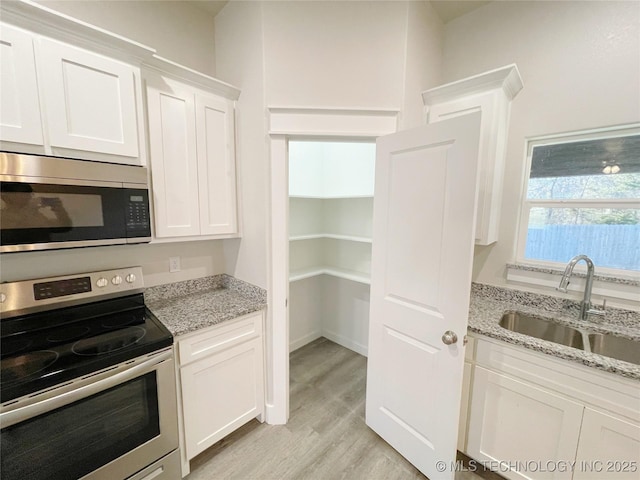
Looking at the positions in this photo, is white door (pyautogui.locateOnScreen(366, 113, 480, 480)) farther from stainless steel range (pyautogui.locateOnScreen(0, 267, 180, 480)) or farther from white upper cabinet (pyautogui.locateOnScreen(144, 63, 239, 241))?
stainless steel range (pyautogui.locateOnScreen(0, 267, 180, 480))

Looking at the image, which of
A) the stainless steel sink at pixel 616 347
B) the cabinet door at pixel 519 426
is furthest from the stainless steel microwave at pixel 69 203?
the stainless steel sink at pixel 616 347

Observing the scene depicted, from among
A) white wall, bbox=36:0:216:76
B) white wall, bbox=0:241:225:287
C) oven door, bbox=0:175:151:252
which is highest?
white wall, bbox=36:0:216:76

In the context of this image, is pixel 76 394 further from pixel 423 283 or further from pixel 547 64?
pixel 547 64

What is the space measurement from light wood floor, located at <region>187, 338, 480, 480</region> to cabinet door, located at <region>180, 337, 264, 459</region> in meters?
0.14

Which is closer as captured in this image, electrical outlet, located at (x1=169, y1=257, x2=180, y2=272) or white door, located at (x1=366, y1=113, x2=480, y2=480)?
white door, located at (x1=366, y1=113, x2=480, y2=480)

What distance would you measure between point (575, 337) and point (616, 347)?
0.58ft

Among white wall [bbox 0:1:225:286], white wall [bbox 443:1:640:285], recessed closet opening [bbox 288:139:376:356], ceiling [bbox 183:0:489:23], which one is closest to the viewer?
white wall [bbox 0:1:225:286]

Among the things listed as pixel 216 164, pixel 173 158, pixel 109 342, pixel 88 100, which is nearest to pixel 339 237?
pixel 216 164

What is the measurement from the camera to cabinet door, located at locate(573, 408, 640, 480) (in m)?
A: 1.18

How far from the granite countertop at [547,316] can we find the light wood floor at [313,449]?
3.12 ft

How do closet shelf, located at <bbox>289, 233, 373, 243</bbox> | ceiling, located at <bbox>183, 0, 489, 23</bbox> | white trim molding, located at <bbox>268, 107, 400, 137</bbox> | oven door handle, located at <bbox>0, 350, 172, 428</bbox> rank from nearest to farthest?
oven door handle, located at <bbox>0, 350, 172, 428</bbox> → white trim molding, located at <bbox>268, 107, 400, 137</bbox> → ceiling, located at <bbox>183, 0, 489, 23</bbox> → closet shelf, located at <bbox>289, 233, 373, 243</bbox>

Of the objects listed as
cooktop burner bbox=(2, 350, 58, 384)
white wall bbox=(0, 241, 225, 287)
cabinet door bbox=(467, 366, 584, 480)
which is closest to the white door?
cabinet door bbox=(467, 366, 584, 480)

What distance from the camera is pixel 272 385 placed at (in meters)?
1.98

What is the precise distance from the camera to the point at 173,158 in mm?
→ 1687
